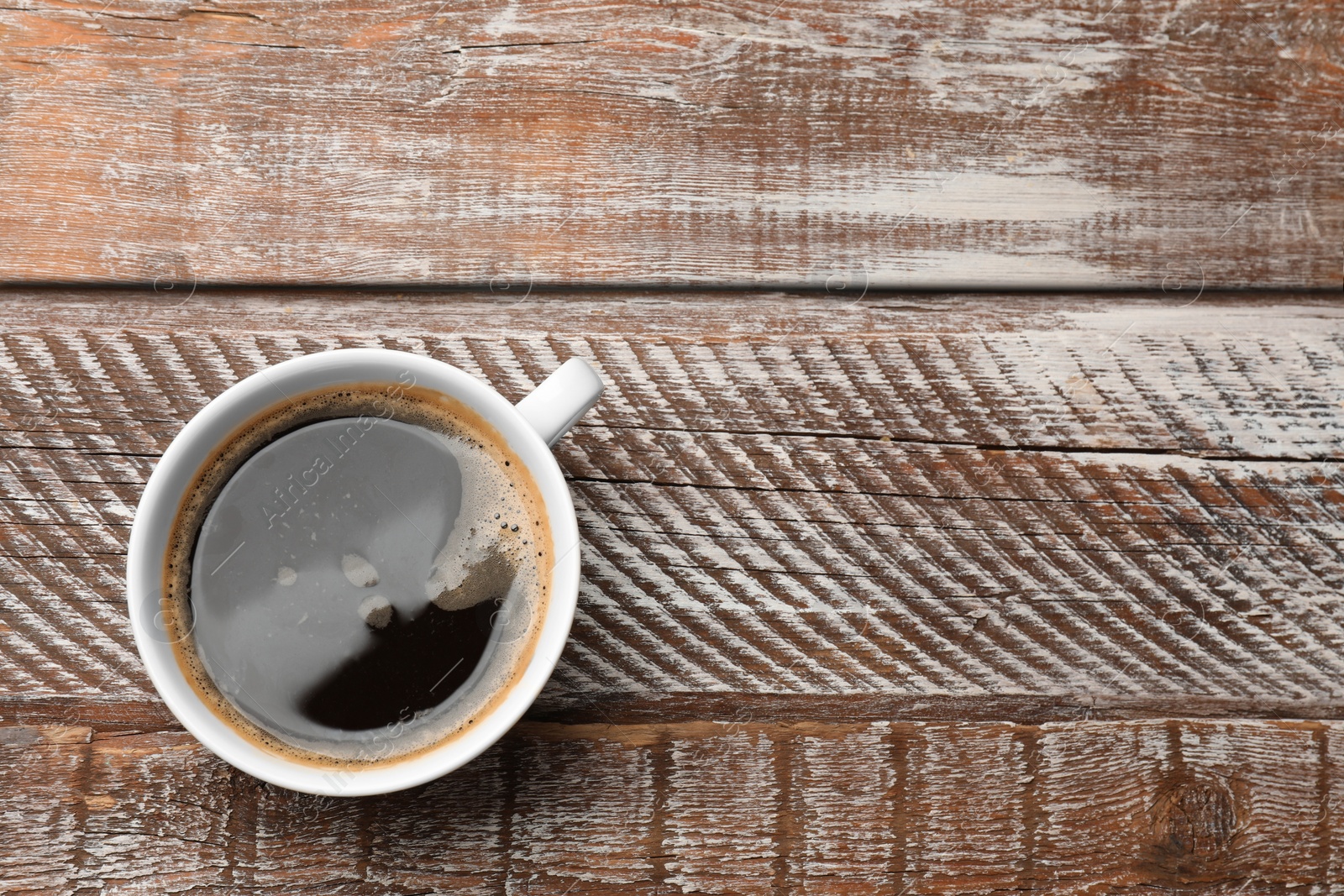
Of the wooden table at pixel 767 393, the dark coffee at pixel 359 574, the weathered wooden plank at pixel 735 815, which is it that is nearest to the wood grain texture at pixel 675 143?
the wooden table at pixel 767 393

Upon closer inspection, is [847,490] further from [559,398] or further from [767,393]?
[559,398]

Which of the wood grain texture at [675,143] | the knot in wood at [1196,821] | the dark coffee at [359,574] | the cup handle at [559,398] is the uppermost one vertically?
the wood grain texture at [675,143]

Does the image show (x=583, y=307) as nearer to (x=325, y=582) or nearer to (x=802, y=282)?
(x=802, y=282)

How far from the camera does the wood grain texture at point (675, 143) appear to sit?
82cm

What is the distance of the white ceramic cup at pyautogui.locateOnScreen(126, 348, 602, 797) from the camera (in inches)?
25.7

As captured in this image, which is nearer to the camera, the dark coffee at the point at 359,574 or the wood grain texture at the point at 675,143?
the dark coffee at the point at 359,574

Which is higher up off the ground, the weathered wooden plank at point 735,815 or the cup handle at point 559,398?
the cup handle at point 559,398

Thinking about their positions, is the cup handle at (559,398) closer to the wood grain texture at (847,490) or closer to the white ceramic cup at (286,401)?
the white ceramic cup at (286,401)

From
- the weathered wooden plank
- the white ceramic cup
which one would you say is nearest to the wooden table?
the weathered wooden plank

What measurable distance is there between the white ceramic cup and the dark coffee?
3 cm

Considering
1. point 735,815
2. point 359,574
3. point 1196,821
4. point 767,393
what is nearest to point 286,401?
point 359,574

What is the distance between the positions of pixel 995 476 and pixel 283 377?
0.62 meters

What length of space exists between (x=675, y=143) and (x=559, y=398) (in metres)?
0.31

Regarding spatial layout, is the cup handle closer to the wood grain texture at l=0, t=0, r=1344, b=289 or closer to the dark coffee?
the dark coffee
